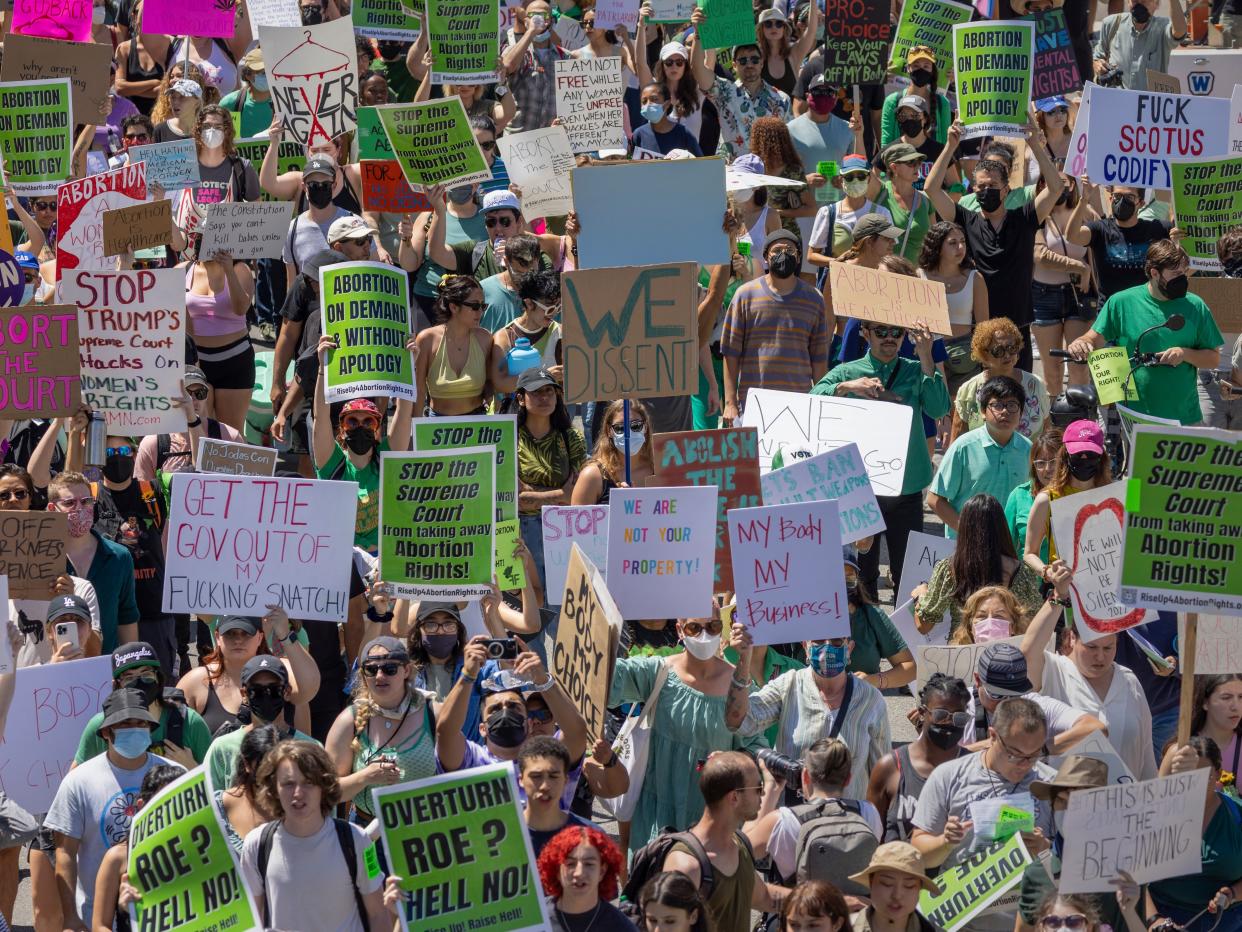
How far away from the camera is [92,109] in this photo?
50.1 feet

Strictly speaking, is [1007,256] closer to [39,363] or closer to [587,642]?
[39,363]

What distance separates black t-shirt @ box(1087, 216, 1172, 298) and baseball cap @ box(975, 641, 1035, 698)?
19.4ft

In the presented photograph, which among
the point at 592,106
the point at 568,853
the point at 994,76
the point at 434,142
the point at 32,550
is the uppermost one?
the point at 994,76

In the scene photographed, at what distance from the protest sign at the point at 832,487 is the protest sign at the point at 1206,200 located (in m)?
4.07

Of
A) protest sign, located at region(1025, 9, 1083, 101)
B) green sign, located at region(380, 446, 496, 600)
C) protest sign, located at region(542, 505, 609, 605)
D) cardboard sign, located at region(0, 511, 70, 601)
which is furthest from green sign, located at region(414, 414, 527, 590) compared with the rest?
protest sign, located at region(1025, 9, 1083, 101)

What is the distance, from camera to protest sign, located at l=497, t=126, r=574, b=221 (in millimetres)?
14867

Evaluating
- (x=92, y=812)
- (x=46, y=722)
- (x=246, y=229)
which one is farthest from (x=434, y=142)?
(x=92, y=812)

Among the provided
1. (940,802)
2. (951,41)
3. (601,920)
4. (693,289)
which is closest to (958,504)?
(693,289)

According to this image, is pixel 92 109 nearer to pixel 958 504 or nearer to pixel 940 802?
pixel 958 504

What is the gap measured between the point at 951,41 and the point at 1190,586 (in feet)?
28.6

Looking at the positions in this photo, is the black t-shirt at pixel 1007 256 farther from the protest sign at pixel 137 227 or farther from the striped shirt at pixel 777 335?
the protest sign at pixel 137 227

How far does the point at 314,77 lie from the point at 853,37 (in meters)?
4.08

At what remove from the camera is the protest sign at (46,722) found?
347 inches

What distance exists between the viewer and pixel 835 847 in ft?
26.0
